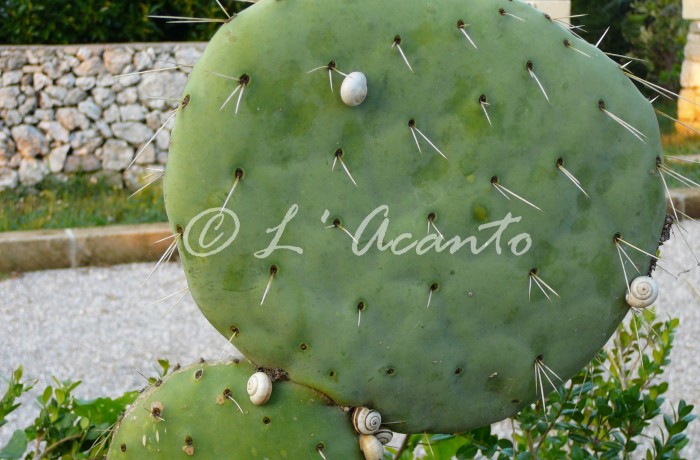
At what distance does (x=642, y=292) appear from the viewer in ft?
4.59

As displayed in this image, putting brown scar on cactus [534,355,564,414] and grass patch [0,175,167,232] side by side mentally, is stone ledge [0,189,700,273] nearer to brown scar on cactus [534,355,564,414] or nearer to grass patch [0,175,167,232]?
grass patch [0,175,167,232]

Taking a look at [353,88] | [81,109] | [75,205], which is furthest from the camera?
[81,109]

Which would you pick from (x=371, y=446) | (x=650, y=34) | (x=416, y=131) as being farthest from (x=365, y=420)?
(x=650, y=34)

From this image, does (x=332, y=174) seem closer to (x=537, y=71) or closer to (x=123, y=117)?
(x=537, y=71)

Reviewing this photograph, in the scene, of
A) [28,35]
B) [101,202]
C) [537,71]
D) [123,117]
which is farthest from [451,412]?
[28,35]

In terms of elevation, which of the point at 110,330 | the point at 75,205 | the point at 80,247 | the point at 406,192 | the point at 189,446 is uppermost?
the point at 406,192

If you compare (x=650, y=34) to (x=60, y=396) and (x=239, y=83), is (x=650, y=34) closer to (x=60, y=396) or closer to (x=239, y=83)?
(x=60, y=396)

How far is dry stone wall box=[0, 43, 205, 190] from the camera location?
6.30 meters

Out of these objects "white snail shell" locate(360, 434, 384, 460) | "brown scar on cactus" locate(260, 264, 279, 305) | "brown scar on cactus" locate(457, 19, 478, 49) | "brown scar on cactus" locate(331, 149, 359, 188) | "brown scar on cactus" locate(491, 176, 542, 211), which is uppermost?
"brown scar on cactus" locate(457, 19, 478, 49)

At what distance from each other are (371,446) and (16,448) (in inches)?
25.6

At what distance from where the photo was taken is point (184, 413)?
135 centimetres

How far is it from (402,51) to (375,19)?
5 centimetres

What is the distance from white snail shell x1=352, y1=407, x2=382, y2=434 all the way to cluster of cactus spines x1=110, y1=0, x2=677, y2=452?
1 centimetres

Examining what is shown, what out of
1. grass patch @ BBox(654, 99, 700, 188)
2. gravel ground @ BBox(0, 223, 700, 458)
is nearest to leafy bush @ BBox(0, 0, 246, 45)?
gravel ground @ BBox(0, 223, 700, 458)
